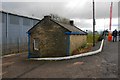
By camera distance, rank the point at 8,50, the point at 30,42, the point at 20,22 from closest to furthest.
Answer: the point at 30,42 → the point at 8,50 → the point at 20,22

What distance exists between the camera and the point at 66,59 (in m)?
16.6

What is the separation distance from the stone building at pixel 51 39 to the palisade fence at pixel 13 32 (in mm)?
5926

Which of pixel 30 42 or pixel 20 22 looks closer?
pixel 30 42

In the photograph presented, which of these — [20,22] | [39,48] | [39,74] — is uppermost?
[20,22]

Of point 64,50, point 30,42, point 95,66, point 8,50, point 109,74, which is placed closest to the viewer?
point 109,74

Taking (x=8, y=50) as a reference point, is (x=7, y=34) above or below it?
above

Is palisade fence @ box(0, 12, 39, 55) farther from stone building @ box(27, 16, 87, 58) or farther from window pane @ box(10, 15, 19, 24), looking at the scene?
stone building @ box(27, 16, 87, 58)

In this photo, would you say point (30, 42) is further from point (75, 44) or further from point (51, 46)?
point (75, 44)

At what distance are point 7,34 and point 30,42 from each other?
673 centimetres

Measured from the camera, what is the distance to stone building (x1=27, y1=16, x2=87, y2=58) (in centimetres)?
1792

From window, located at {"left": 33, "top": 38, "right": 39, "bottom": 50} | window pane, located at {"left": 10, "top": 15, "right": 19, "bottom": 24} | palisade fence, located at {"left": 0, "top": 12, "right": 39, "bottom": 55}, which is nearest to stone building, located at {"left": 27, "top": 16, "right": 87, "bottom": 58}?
window, located at {"left": 33, "top": 38, "right": 39, "bottom": 50}

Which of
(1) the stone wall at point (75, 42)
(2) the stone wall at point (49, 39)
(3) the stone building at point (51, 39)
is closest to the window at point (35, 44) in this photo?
(3) the stone building at point (51, 39)

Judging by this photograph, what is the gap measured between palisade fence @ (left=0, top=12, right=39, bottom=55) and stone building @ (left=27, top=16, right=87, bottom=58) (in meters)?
5.93

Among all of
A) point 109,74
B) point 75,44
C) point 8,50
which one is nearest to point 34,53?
point 75,44
